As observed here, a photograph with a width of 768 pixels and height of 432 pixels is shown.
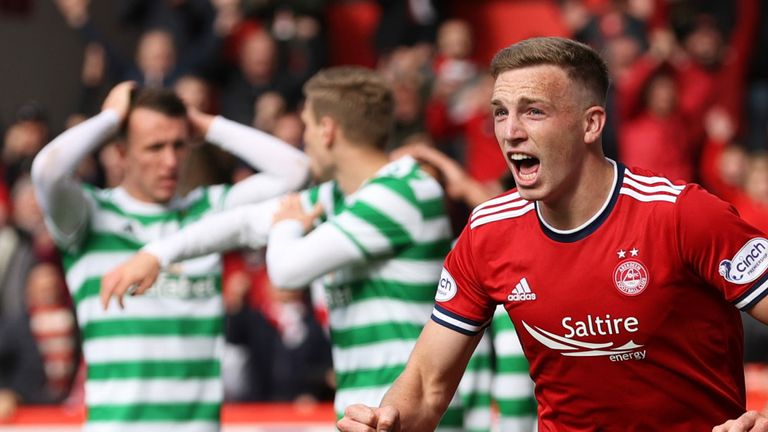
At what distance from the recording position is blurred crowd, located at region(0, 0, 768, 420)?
34.8ft

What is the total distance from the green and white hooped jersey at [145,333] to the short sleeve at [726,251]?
105 inches

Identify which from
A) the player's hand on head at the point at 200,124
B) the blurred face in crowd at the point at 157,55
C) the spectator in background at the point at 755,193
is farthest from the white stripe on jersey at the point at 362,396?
the blurred face in crowd at the point at 157,55

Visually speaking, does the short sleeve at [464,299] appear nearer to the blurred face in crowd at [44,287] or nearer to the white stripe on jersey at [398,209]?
the white stripe on jersey at [398,209]

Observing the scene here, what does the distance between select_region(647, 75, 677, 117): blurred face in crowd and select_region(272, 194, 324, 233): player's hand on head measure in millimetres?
6041

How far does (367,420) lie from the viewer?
391cm

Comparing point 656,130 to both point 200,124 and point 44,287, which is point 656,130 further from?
point 200,124

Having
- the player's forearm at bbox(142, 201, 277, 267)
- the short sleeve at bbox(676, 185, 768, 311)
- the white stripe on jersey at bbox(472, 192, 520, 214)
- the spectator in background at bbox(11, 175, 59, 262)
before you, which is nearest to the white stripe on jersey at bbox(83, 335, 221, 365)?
the player's forearm at bbox(142, 201, 277, 267)

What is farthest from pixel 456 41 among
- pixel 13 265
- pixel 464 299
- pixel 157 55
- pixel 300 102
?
pixel 464 299

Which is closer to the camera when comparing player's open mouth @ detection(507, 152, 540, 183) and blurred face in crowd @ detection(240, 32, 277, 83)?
player's open mouth @ detection(507, 152, 540, 183)

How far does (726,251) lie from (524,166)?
2.15 ft

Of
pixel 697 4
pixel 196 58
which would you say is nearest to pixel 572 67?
pixel 697 4

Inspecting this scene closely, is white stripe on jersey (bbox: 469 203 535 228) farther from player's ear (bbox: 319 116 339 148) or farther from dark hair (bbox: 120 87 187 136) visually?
dark hair (bbox: 120 87 187 136)

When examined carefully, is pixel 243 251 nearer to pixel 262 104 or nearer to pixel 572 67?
pixel 262 104

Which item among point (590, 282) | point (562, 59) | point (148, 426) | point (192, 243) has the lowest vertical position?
point (148, 426)
